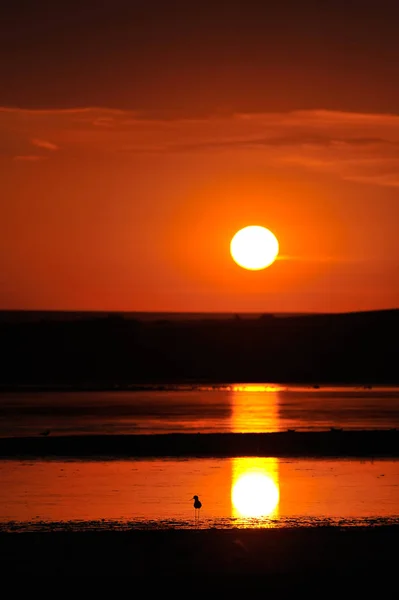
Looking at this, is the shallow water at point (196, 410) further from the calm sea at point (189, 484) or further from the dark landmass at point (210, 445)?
the dark landmass at point (210, 445)

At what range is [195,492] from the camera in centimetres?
2514

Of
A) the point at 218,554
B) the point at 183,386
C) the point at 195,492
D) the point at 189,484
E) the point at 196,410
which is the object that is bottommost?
the point at 218,554

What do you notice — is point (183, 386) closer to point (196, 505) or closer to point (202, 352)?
point (202, 352)

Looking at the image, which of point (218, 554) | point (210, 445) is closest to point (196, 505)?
point (218, 554)

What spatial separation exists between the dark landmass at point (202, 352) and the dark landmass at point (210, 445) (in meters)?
45.0

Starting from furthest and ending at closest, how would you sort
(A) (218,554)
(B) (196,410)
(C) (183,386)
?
1. (C) (183,386)
2. (B) (196,410)
3. (A) (218,554)

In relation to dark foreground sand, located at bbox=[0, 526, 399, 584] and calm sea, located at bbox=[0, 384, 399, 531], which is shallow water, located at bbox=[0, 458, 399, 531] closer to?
calm sea, located at bbox=[0, 384, 399, 531]

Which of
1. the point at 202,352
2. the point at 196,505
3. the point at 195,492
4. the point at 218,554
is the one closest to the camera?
the point at 218,554

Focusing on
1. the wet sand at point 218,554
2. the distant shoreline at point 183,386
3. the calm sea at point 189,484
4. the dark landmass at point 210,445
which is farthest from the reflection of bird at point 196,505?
the distant shoreline at point 183,386

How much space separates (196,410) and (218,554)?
117 ft

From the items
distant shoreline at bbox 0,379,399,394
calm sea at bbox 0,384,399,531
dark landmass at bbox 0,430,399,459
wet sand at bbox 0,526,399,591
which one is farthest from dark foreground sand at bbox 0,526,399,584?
distant shoreline at bbox 0,379,399,394

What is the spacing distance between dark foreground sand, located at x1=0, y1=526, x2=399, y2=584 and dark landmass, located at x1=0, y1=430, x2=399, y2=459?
14.2m

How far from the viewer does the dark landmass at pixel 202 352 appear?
283 ft

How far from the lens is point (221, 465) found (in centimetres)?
A: 3117
